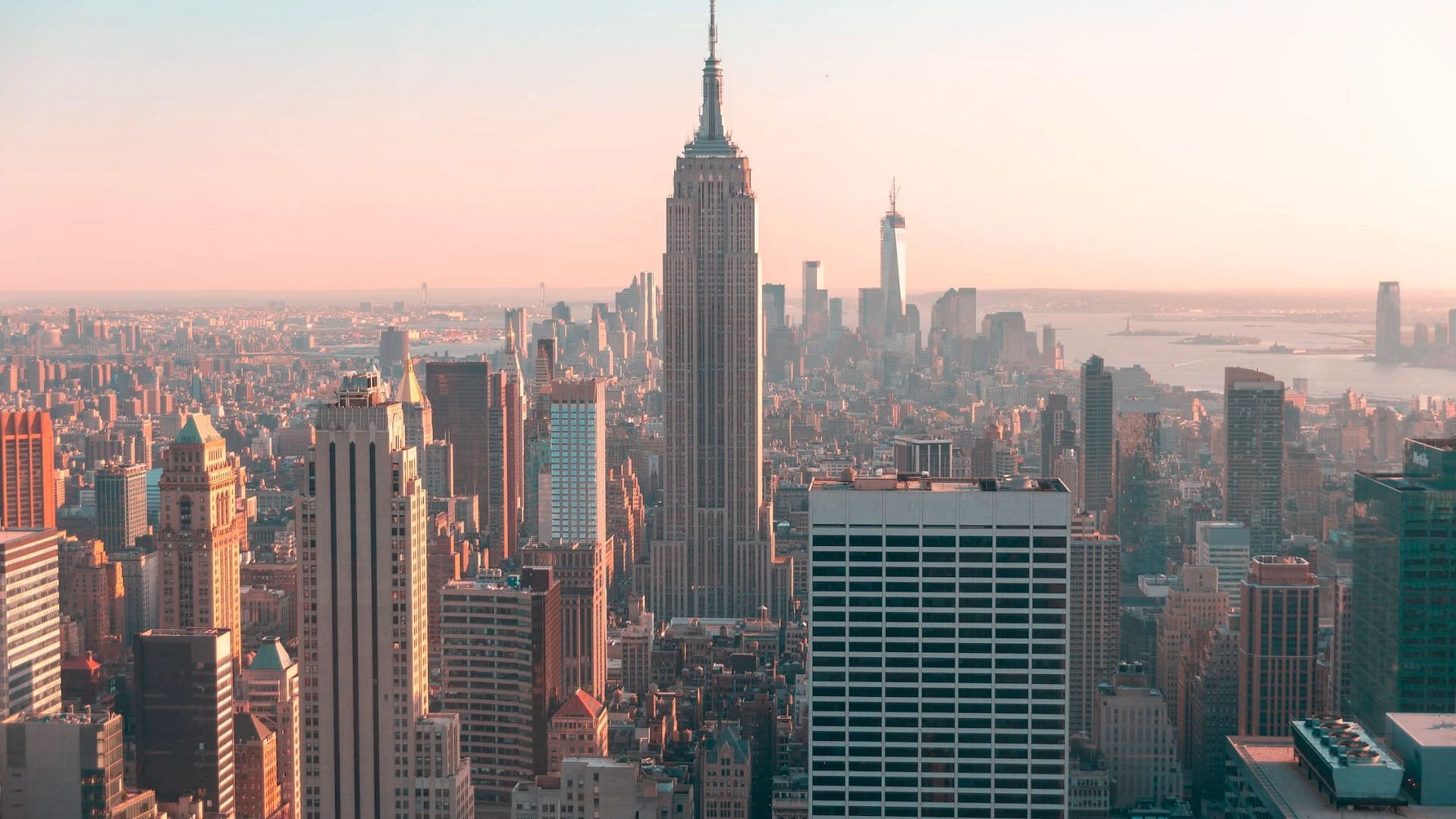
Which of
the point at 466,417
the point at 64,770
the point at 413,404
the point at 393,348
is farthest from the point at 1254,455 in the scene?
the point at 64,770

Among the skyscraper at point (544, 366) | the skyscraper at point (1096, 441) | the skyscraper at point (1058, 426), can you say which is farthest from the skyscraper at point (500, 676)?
the skyscraper at point (544, 366)

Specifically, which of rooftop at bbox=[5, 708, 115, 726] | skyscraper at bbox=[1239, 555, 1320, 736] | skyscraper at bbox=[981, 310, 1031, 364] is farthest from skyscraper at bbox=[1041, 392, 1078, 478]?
rooftop at bbox=[5, 708, 115, 726]

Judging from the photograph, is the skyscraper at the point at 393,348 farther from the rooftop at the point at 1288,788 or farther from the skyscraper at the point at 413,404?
the rooftop at the point at 1288,788

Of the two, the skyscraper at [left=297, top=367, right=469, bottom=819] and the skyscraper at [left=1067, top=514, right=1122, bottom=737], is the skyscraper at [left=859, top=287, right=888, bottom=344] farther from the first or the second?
the skyscraper at [left=297, top=367, right=469, bottom=819]

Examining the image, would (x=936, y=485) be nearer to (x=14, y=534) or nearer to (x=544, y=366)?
(x=14, y=534)

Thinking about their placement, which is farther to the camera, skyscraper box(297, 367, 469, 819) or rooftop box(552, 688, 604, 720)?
rooftop box(552, 688, 604, 720)

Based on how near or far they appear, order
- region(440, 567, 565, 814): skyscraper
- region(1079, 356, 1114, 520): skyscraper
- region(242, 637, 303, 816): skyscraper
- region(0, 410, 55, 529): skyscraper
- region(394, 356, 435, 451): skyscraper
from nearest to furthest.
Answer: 1. region(242, 637, 303, 816): skyscraper
2. region(394, 356, 435, 451): skyscraper
3. region(440, 567, 565, 814): skyscraper
4. region(0, 410, 55, 529): skyscraper
5. region(1079, 356, 1114, 520): skyscraper
